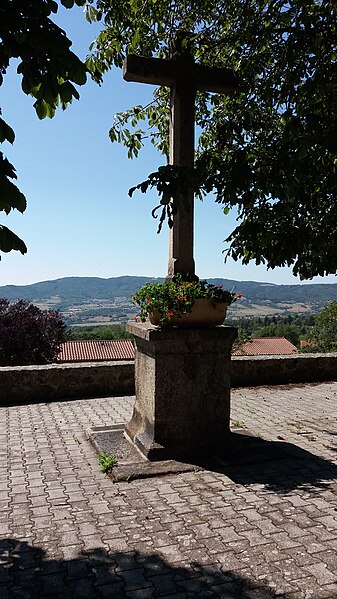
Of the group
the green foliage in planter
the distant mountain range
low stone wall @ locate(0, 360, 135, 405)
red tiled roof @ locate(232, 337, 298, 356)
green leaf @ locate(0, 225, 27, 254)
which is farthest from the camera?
the distant mountain range

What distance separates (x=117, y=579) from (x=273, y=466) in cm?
225

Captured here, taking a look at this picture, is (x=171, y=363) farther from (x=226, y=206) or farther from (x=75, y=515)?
(x=226, y=206)

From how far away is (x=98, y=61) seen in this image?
19.4ft

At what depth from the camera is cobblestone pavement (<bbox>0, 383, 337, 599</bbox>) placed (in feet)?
8.55

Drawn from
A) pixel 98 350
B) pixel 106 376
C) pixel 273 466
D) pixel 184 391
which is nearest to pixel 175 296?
pixel 184 391

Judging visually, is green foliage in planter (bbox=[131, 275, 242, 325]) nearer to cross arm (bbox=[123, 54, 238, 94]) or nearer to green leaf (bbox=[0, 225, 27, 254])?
cross arm (bbox=[123, 54, 238, 94])

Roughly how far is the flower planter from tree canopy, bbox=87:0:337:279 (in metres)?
0.67

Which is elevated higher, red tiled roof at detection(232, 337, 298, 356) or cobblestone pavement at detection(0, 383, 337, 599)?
cobblestone pavement at detection(0, 383, 337, 599)

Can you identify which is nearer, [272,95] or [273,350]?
[272,95]

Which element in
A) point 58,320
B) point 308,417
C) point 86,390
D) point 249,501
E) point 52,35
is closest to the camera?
point 52,35

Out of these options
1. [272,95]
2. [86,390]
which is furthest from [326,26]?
[86,390]

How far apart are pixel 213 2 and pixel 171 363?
4.43 m

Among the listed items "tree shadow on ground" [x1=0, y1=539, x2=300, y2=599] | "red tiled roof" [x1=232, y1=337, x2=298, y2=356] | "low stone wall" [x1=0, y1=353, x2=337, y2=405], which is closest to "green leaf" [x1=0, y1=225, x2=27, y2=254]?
"tree shadow on ground" [x1=0, y1=539, x2=300, y2=599]

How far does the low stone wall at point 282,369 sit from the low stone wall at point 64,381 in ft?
6.73
